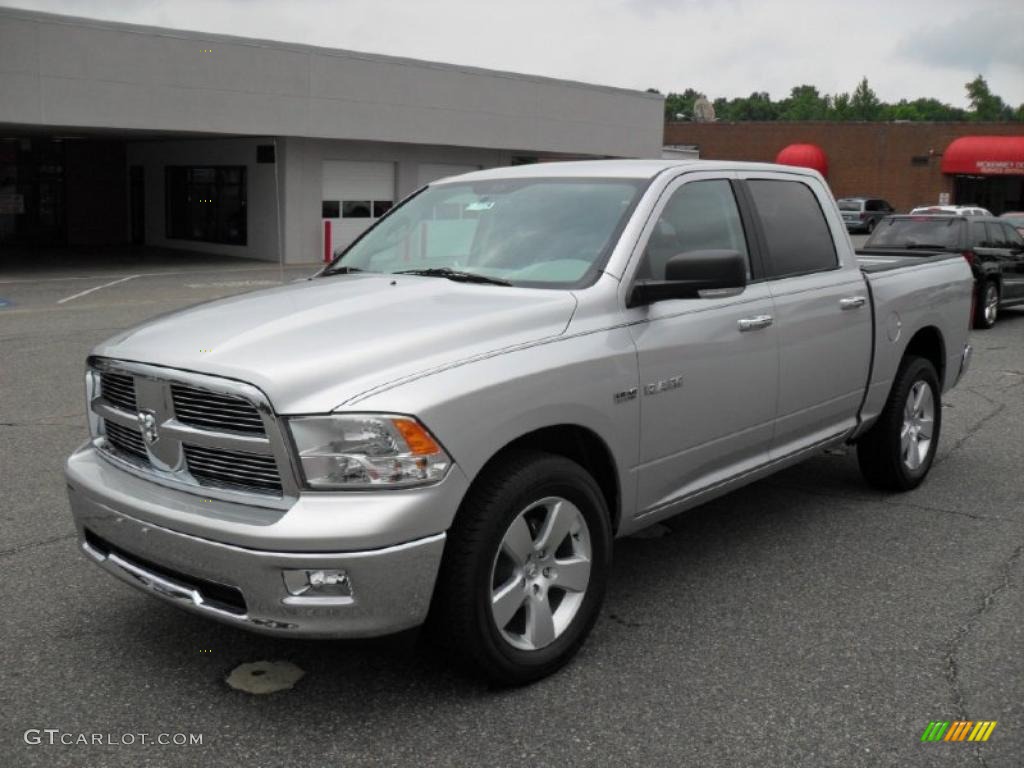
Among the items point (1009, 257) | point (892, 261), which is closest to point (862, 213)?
point (1009, 257)

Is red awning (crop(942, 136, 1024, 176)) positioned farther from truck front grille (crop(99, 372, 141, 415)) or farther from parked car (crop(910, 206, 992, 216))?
truck front grille (crop(99, 372, 141, 415))

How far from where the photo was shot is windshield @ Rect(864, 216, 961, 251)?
1542 centimetres

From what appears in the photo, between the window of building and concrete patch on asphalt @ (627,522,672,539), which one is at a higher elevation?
the window of building

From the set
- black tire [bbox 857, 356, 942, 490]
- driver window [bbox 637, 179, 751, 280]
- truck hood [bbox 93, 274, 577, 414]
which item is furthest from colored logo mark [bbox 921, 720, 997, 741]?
black tire [bbox 857, 356, 942, 490]

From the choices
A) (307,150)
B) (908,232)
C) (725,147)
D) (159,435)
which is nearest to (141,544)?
(159,435)

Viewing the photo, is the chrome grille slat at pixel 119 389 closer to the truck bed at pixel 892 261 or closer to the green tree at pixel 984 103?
the truck bed at pixel 892 261

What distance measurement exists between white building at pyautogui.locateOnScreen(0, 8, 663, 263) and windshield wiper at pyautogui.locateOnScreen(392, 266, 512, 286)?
17.8 meters

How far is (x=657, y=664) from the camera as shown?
4.10m

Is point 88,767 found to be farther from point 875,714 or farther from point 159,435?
point 875,714

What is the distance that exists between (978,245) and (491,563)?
46.9ft

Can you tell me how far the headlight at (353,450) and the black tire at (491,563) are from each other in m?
0.33

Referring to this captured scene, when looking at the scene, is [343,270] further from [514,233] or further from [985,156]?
[985,156]

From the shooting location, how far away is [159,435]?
372 centimetres

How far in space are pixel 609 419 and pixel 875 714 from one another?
1.39 metres
